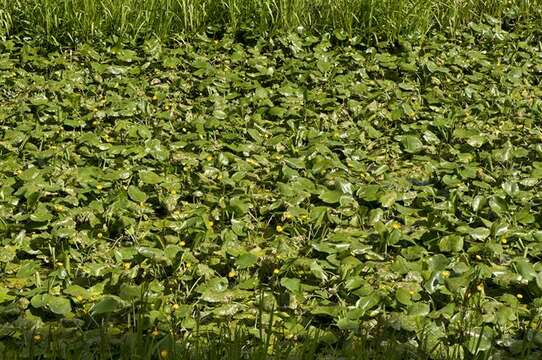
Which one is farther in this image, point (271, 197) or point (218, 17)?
point (218, 17)

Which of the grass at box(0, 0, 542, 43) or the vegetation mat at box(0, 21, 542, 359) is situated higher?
the grass at box(0, 0, 542, 43)

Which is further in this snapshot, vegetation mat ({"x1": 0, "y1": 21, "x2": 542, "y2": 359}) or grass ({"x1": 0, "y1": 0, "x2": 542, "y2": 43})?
grass ({"x1": 0, "y1": 0, "x2": 542, "y2": 43})

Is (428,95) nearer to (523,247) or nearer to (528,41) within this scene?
(528,41)

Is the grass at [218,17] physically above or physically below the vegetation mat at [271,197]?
above

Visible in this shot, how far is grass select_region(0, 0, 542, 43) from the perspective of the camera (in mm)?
5137

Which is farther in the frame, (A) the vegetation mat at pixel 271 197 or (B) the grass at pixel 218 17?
(B) the grass at pixel 218 17

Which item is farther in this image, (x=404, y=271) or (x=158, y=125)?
(x=158, y=125)

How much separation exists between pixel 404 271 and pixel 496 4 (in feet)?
10.8

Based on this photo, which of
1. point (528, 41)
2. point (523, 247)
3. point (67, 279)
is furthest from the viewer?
point (528, 41)

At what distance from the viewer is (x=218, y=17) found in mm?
5492

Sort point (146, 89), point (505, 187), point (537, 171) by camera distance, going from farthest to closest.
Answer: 1. point (146, 89)
2. point (537, 171)
3. point (505, 187)

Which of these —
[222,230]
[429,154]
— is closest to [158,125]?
[222,230]

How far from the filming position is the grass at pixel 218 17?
5137 mm

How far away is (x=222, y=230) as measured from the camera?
340 cm
